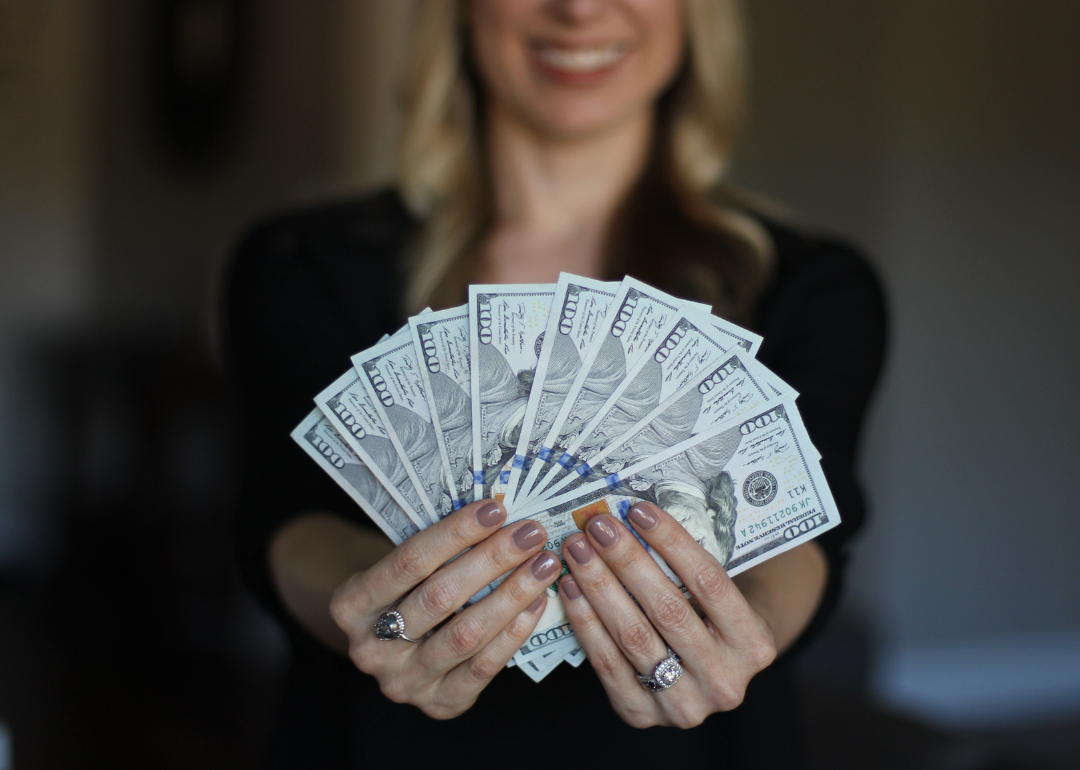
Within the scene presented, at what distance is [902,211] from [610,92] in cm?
292

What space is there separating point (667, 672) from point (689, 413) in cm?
28

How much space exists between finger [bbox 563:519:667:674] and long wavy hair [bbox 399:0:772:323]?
716 millimetres

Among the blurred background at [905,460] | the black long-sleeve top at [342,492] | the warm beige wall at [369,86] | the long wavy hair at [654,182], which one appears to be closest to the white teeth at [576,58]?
the long wavy hair at [654,182]

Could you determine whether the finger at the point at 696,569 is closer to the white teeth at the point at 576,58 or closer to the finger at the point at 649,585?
the finger at the point at 649,585

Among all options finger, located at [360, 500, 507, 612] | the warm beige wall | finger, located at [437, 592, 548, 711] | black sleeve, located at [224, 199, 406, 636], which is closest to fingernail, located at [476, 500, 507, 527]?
finger, located at [360, 500, 507, 612]

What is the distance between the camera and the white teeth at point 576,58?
1.54m

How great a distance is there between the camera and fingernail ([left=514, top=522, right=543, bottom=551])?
3.10 ft

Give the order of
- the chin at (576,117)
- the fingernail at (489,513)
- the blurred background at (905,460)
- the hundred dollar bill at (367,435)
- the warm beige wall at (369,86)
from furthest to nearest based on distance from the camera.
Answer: the warm beige wall at (369,86), the blurred background at (905,460), the chin at (576,117), the hundred dollar bill at (367,435), the fingernail at (489,513)

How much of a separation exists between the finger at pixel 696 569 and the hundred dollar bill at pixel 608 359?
119mm

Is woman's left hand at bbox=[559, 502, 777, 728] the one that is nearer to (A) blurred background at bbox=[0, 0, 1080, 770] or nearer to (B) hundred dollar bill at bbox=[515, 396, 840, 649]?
(B) hundred dollar bill at bbox=[515, 396, 840, 649]

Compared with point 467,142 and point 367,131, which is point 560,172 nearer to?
point 467,142

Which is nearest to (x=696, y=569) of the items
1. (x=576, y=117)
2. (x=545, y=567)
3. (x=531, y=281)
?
(x=545, y=567)

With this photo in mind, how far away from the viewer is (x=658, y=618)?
0.97m

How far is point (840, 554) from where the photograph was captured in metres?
1.37
